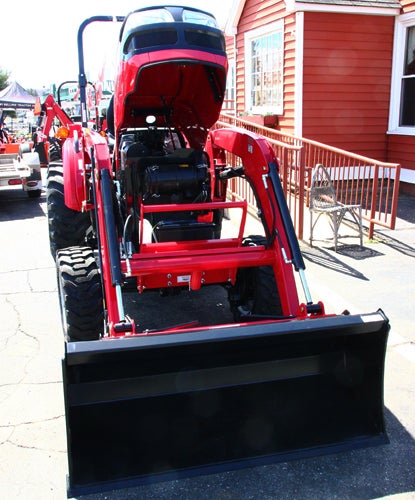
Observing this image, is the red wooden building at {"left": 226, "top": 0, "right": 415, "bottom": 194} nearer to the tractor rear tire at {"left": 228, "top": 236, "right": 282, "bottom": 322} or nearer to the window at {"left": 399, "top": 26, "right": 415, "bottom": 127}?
the window at {"left": 399, "top": 26, "right": 415, "bottom": 127}

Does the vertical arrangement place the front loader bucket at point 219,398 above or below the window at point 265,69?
below

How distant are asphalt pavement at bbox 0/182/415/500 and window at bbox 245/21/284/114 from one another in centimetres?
519

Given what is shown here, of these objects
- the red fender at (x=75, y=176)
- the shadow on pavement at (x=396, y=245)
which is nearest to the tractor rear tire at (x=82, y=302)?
the red fender at (x=75, y=176)

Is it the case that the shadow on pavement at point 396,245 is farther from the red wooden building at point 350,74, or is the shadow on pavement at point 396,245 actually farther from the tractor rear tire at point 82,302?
the tractor rear tire at point 82,302

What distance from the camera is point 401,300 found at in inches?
193

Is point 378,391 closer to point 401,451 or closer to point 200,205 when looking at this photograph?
point 401,451

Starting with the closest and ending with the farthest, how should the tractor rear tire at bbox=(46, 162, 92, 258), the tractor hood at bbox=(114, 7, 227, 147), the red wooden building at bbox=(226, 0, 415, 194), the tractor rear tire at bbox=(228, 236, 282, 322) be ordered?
the tractor hood at bbox=(114, 7, 227, 147)
the tractor rear tire at bbox=(228, 236, 282, 322)
the tractor rear tire at bbox=(46, 162, 92, 258)
the red wooden building at bbox=(226, 0, 415, 194)

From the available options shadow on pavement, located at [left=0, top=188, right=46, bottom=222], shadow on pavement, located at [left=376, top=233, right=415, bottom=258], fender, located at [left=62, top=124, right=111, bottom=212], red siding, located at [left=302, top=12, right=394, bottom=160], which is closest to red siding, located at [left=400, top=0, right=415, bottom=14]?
red siding, located at [left=302, top=12, right=394, bottom=160]

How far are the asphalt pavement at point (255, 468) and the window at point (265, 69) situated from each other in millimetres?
5189

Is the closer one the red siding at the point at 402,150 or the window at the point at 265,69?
the red siding at the point at 402,150

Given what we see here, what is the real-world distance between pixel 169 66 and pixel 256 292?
182 cm

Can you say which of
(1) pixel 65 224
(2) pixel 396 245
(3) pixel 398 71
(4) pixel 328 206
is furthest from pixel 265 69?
(1) pixel 65 224

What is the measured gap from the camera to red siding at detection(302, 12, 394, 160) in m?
9.20

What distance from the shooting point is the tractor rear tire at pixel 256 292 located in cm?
384
